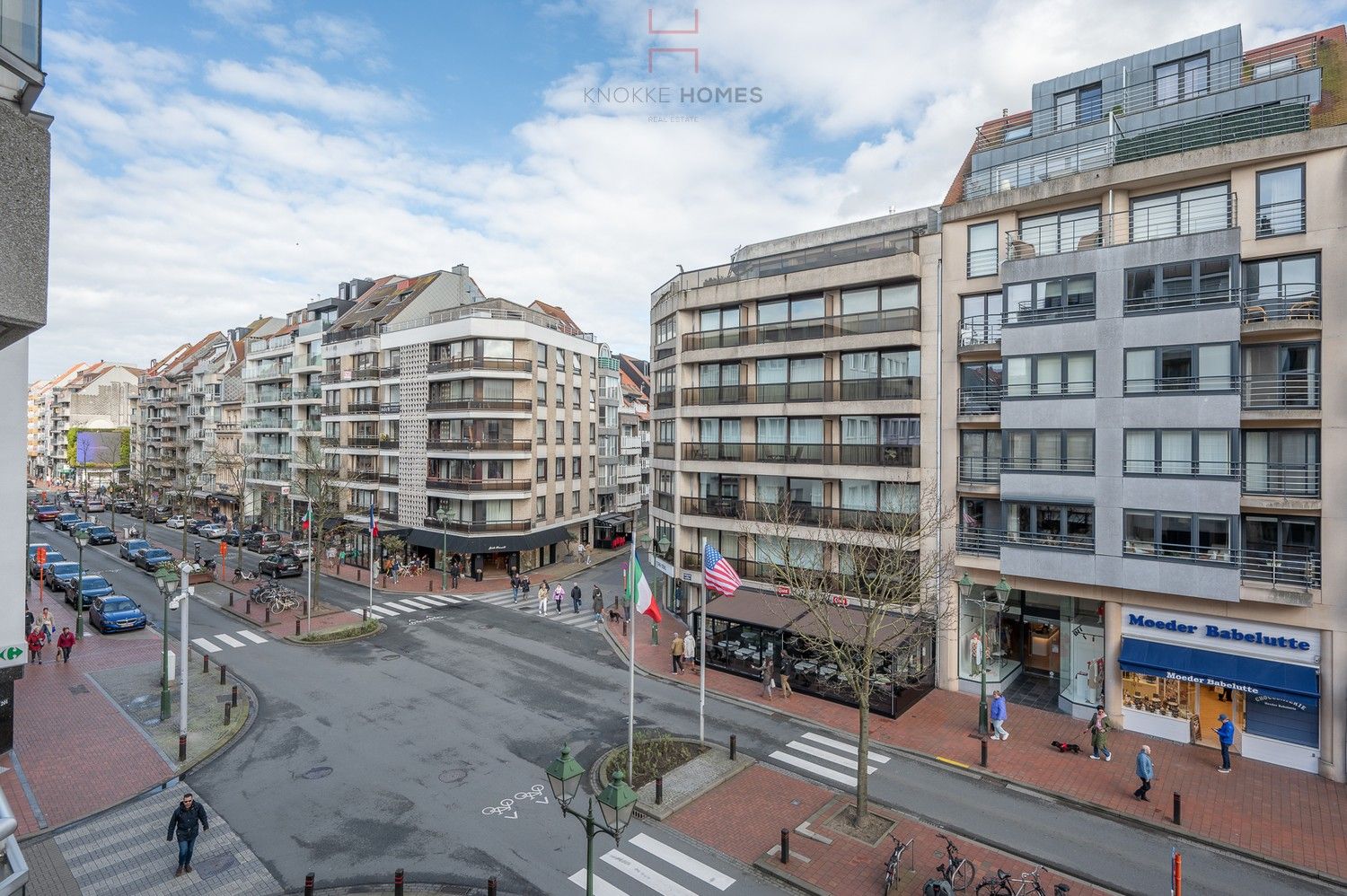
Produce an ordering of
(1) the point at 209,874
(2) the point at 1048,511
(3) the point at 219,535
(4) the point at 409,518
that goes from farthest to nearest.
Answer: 1. (3) the point at 219,535
2. (4) the point at 409,518
3. (2) the point at 1048,511
4. (1) the point at 209,874

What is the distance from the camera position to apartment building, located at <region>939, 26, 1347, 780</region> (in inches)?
763

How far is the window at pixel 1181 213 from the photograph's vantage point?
2091 centimetres

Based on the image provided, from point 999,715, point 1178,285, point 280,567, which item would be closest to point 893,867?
point 999,715

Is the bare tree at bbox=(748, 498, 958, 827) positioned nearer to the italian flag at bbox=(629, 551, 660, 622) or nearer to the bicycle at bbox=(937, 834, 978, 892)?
the bicycle at bbox=(937, 834, 978, 892)

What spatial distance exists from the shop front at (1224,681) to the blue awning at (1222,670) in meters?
0.02

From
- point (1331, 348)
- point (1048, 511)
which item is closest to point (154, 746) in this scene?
point (1048, 511)

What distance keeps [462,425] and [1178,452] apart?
4000cm

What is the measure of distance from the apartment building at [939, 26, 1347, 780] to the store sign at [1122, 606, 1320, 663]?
6cm

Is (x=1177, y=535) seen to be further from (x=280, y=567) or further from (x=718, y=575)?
(x=280, y=567)

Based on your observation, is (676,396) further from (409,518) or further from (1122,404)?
(409,518)

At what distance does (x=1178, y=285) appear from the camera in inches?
819

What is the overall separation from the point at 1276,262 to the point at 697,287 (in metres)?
21.3

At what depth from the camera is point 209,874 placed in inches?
558

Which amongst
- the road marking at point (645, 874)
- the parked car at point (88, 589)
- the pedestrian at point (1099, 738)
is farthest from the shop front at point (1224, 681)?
the parked car at point (88, 589)
